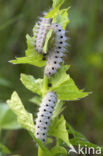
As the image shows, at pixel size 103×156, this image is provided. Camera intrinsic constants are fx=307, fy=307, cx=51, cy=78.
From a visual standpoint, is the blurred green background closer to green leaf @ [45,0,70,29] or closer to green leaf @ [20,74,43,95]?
green leaf @ [20,74,43,95]

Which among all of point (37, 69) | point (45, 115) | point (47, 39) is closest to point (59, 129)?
point (45, 115)

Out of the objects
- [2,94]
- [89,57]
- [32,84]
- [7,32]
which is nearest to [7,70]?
[7,32]

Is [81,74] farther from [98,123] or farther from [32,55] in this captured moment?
[32,55]

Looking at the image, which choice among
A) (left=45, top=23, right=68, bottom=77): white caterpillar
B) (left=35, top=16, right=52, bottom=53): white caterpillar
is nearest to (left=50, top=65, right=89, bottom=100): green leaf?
(left=45, top=23, right=68, bottom=77): white caterpillar

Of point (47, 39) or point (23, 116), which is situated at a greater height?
point (47, 39)

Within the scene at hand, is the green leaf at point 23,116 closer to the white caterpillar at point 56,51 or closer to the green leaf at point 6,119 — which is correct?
the white caterpillar at point 56,51

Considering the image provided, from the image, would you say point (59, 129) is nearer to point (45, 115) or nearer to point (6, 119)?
point (45, 115)
